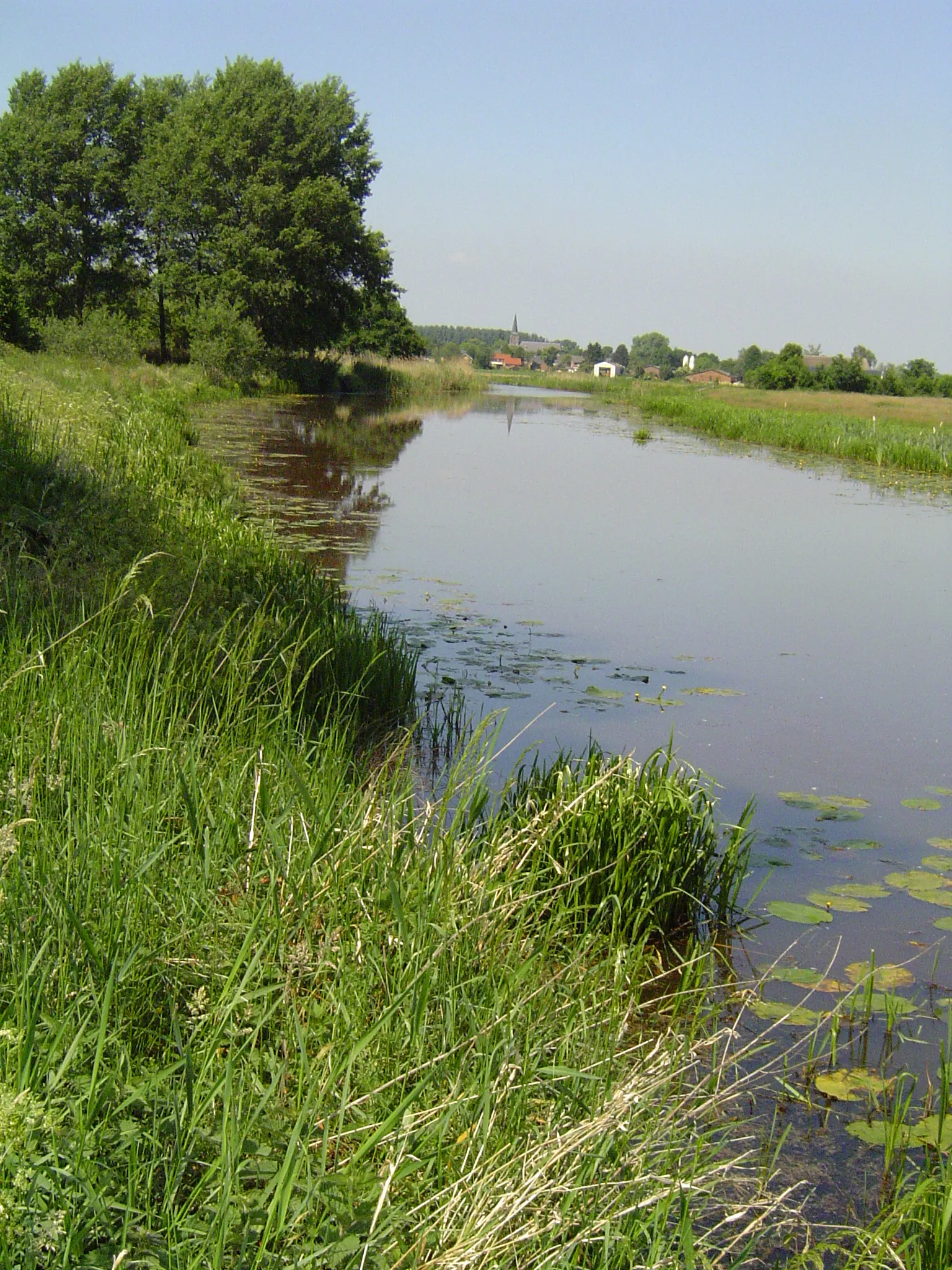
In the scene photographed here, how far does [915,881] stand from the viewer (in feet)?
13.9

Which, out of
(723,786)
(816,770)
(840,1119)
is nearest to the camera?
(840,1119)

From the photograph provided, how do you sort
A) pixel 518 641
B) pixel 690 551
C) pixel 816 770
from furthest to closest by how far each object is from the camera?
pixel 690 551
pixel 518 641
pixel 816 770

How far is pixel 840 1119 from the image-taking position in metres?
2.82

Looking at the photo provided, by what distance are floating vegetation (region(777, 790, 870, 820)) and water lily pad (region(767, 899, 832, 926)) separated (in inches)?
36.7

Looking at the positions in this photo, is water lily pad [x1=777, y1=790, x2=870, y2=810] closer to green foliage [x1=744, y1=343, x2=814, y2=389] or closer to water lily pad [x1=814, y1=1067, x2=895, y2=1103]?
water lily pad [x1=814, y1=1067, x2=895, y2=1103]

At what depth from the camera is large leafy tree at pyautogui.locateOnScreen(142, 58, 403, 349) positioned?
34781 millimetres

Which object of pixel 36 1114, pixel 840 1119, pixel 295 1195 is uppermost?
pixel 36 1114

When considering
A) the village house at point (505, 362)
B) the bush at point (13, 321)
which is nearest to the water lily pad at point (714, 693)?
the bush at point (13, 321)

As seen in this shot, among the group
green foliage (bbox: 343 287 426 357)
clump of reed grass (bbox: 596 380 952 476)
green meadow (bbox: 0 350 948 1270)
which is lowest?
green meadow (bbox: 0 350 948 1270)

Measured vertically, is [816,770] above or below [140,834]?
below

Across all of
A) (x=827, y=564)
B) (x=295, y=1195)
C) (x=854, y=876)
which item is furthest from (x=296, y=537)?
(x=295, y=1195)

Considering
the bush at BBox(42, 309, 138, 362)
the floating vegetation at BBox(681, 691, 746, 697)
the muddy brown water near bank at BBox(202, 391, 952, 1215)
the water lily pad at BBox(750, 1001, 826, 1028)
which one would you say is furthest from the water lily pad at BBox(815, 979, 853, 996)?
the bush at BBox(42, 309, 138, 362)

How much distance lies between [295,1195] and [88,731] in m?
1.50

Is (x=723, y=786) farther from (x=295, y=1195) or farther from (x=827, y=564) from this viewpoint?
(x=827, y=564)
